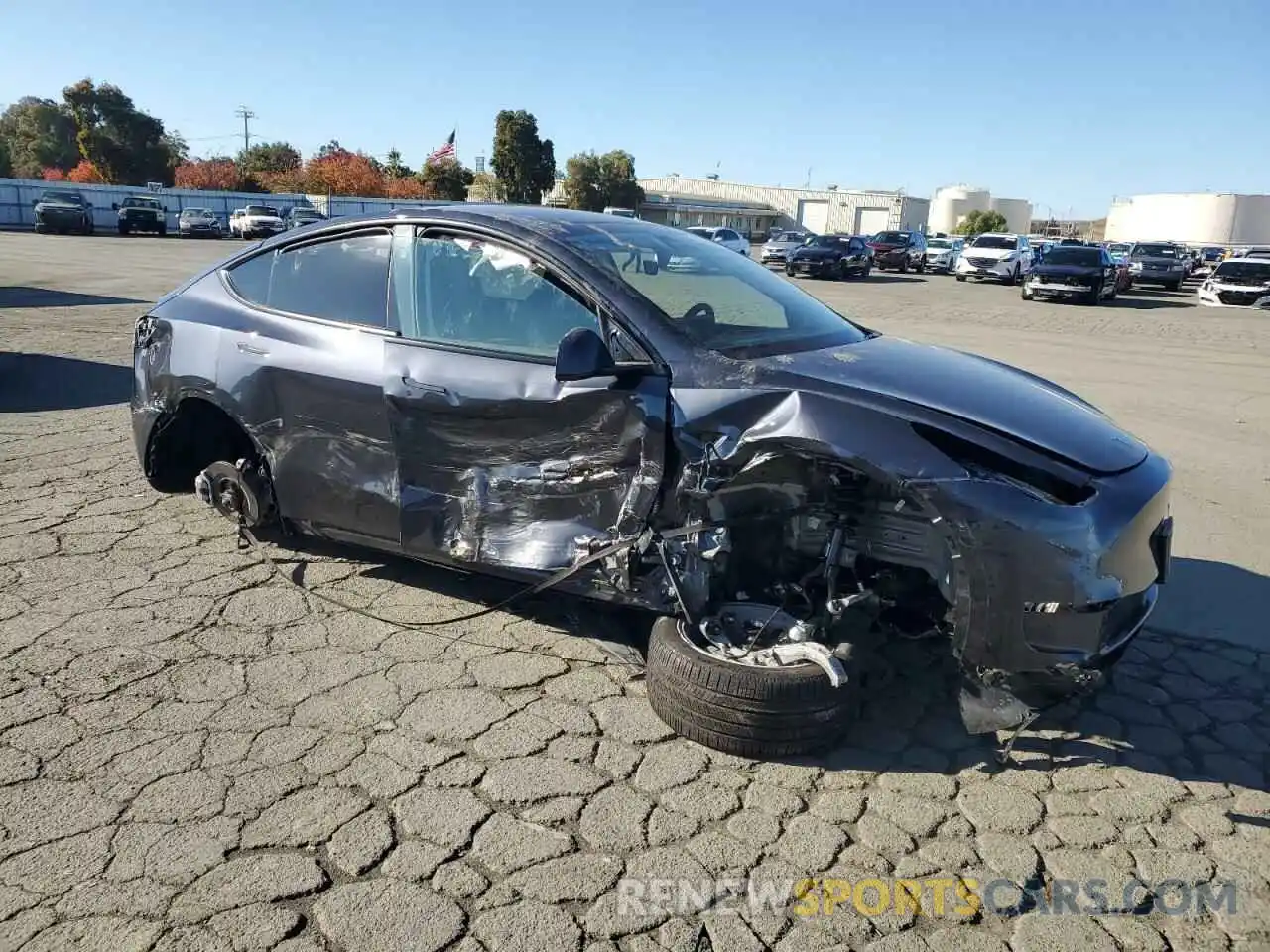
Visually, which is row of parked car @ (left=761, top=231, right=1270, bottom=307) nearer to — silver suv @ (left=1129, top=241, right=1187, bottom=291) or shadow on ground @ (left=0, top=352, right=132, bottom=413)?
silver suv @ (left=1129, top=241, right=1187, bottom=291)

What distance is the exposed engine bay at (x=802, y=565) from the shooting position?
10.2 feet

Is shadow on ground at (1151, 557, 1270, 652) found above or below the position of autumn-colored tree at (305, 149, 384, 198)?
below

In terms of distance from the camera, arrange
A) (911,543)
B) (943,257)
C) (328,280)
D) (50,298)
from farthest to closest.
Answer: (943,257) < (50,298) < (328,280) < (911,543)

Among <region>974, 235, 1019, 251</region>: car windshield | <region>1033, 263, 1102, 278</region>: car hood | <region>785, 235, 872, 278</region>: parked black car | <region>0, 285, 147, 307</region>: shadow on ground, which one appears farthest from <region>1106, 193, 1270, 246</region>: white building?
<region>0, 285, 147, 307</region>: shadow on ground

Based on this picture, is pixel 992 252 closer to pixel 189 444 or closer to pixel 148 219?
pixel 189 444

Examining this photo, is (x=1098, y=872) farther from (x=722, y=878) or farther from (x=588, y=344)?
(x=588, y=344)

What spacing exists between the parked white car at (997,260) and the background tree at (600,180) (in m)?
39.7

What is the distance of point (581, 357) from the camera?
3133mm

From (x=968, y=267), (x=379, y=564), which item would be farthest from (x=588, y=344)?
(x=968, y=267)

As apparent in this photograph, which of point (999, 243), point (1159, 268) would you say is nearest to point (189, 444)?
point (999, 243)

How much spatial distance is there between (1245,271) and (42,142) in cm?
8507

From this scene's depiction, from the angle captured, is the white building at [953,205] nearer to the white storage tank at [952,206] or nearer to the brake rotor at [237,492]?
the white storage tank at [952,206]

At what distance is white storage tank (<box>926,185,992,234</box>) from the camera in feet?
331

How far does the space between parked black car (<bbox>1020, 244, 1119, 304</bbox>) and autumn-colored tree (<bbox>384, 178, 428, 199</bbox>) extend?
42625mm
